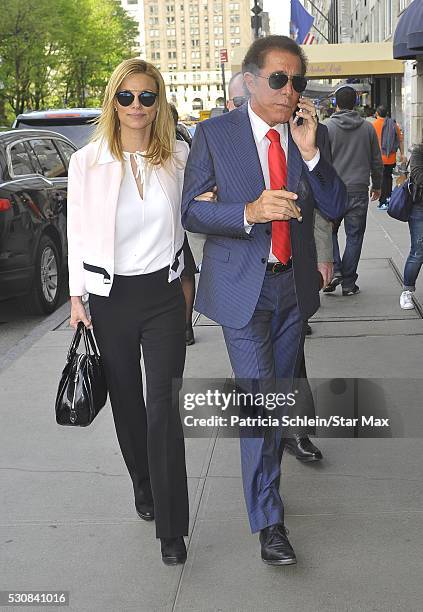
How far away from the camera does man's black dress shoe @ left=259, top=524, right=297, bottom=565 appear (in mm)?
3576

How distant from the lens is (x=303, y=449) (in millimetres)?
4730

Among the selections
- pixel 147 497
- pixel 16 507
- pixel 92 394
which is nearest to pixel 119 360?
pixel 92 394

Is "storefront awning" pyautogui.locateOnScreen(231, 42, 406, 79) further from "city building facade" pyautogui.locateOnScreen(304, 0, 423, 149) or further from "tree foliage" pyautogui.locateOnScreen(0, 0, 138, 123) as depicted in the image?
"tree foliage" pyautogui.locateOnScreen(0, 0, 138, 123)

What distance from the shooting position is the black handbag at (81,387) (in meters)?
3.75

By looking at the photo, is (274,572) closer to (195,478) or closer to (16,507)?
(195,478)

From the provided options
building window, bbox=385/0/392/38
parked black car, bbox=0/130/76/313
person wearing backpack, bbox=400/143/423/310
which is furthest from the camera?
building window, bbox=385/0/392/38

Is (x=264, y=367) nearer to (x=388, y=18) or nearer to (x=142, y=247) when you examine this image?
(x=142, y=247)

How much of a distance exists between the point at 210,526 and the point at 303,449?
2.98ft

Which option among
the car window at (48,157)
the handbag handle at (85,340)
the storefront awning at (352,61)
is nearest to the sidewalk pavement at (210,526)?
the handbag handle at (85,340)

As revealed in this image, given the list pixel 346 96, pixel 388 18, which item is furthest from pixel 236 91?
pixel 388 18

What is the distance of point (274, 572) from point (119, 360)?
41.9 inches

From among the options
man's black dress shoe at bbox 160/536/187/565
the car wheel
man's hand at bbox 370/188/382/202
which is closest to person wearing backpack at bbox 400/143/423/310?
man's hand at bbox 370/188/382/202

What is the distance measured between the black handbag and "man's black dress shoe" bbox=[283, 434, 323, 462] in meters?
1.35

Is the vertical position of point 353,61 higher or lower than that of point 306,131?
higher
